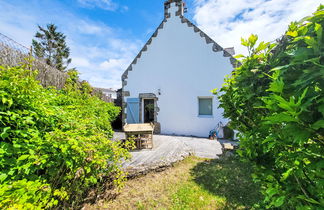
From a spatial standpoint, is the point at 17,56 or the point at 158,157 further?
the point at 158,157

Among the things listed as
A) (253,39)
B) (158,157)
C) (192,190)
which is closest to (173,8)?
(253,39)

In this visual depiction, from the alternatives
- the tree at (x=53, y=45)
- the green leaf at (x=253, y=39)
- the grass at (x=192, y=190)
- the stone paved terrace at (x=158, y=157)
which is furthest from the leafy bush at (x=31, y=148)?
the tree at (x=53, y=45)

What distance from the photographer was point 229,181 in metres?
3.32

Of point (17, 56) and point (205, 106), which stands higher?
point (17, 56)

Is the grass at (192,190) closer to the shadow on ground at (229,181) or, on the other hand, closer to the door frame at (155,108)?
the shadow on ground at (229,181)

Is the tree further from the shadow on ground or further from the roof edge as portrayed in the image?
the shadow on ground

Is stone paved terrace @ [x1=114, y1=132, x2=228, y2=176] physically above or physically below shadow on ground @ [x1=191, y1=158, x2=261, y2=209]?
above

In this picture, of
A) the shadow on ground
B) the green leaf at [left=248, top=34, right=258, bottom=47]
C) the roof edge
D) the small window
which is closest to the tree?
the roof edge

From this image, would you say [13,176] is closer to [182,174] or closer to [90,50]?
[182,174]

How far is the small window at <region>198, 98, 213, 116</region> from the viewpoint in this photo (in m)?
8.07

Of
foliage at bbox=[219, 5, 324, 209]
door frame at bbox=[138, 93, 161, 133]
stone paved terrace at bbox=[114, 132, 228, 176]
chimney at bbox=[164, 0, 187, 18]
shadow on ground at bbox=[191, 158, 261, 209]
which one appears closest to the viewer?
foliage at bbox=[219, 5, 324, 209]

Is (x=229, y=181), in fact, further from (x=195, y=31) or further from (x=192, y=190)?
(x=195, y=31)

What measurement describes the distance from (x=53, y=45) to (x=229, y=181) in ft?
108

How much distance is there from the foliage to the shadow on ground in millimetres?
1748
